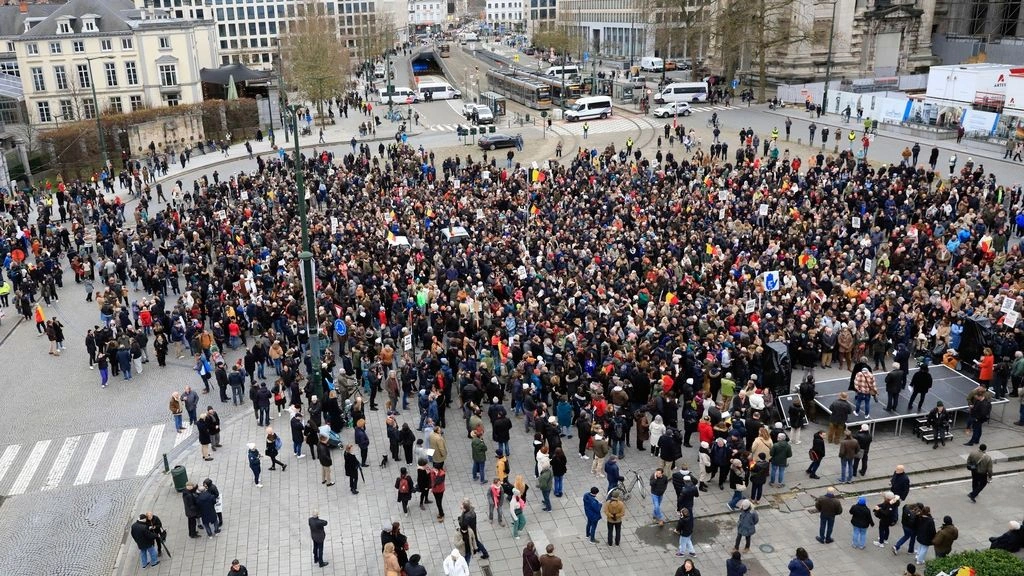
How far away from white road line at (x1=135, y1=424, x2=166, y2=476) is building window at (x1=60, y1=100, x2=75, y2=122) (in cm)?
6049

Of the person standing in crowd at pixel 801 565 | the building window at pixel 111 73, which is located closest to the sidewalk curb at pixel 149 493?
the person standing in crowd at pixel 801 565

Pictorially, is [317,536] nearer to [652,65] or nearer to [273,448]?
[273,448]

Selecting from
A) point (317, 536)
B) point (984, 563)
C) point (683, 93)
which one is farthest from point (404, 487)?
point (683, 93)

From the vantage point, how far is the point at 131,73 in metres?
72.6

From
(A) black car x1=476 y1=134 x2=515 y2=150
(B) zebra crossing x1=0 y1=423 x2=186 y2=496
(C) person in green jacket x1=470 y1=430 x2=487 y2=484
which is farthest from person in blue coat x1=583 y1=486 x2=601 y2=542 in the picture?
(A) black car x1=476 y1=134 x2=515 y2=150

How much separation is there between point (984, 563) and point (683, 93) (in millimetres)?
60167

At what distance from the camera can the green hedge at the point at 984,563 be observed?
12758 mm

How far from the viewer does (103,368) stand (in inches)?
901

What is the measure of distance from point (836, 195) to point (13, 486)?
28.4m

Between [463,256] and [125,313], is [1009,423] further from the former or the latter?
[125,313]

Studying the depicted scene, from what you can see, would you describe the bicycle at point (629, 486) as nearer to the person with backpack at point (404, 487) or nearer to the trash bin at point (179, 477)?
the person with backpack at point (404, 487)

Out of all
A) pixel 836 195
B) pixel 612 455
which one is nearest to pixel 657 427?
pixel 612 455

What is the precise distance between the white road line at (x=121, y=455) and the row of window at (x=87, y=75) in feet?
199

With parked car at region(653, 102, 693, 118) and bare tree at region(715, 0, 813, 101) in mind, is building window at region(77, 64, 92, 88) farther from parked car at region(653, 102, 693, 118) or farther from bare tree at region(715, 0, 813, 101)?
bare tree at region(715, 0, 813, 101)
